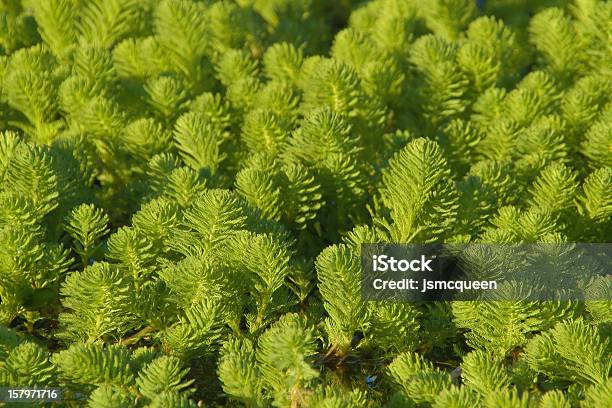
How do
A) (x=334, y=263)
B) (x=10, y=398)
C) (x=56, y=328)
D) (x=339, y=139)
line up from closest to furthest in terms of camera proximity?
(x=10, y=398) < (x=334, y=263) < (x=56, y=328) < (x=339, y=139)

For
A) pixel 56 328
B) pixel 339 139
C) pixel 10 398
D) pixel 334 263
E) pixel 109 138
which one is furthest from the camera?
pixel 109 138

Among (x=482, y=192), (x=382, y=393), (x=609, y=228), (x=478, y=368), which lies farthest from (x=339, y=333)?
(x=609, y=228)

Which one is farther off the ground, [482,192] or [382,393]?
[482,192]

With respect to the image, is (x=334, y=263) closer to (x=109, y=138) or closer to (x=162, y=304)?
(x=162, y=304)

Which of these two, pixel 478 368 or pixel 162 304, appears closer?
pixel 478 368

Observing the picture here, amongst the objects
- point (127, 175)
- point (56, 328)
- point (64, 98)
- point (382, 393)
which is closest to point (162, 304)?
point (56, 328)

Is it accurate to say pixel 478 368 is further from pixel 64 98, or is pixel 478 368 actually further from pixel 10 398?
pixel 64 98

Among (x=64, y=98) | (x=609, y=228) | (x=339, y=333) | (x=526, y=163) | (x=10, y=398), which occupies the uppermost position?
(x=64, y=98)
